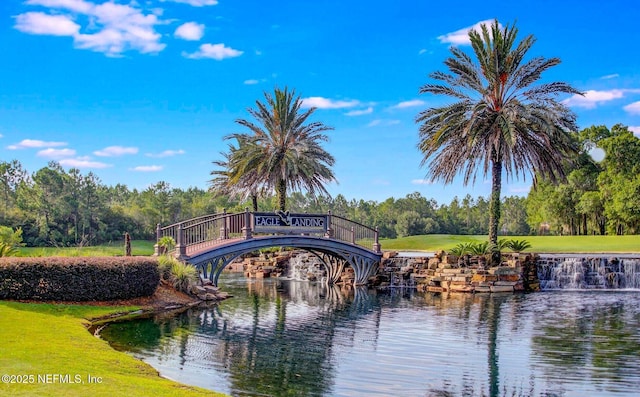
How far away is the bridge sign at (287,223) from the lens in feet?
92.6

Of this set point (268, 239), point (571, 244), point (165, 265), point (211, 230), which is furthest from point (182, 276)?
point (571, 244)

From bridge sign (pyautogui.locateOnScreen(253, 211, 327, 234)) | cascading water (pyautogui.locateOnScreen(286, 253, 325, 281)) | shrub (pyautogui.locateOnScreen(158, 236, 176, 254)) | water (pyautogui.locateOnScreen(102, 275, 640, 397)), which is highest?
bridge sign (pyautogui.locateOnScreen(253, 211, 327, 234))

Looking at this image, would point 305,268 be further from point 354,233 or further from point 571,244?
point 571,244

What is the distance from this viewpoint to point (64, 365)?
10664 millimetres

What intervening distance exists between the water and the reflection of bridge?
7.83 feet

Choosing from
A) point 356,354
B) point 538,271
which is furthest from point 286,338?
point 538,271

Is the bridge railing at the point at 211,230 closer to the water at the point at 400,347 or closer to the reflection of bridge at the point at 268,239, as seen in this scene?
the reflection of bridge at the point at 268,239

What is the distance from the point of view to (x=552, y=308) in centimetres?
2378

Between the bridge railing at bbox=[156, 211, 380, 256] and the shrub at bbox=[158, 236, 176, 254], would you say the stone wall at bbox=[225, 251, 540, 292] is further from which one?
the shrub at bbox=[158, 236, 176, 254]

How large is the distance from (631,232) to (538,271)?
31.2m

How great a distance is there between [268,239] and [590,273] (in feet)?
53.8

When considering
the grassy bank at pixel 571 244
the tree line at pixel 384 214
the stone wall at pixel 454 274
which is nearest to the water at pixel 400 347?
the stone wall at pixel 454 274

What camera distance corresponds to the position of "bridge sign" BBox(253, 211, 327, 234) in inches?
1111

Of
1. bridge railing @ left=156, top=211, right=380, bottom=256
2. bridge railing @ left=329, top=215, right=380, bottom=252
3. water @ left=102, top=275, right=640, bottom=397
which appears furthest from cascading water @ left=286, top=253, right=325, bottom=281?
water @ left=102, top=275, right=640, bottom=397
